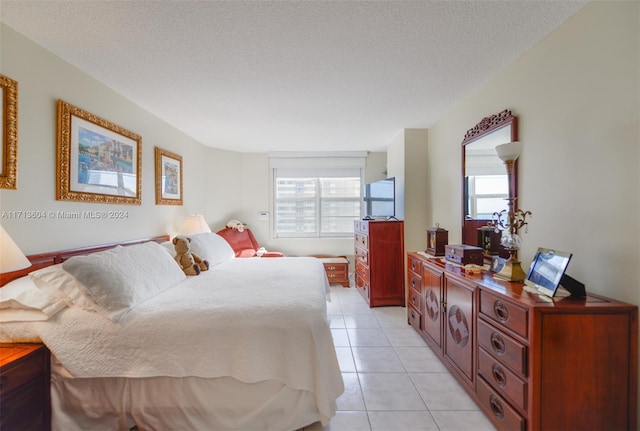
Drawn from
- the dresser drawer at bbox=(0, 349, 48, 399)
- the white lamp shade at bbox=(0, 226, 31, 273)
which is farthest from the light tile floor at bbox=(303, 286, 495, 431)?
the white lamp shade at bbox=(0, 226, 31, 273)

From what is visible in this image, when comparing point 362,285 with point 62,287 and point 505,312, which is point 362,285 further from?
point 62,287

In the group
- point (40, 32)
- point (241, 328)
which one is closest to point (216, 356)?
point (241, 328)

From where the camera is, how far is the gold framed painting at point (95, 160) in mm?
1931

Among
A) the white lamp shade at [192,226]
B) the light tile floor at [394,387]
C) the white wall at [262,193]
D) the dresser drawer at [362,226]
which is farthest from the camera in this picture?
the white wall at [262,193]

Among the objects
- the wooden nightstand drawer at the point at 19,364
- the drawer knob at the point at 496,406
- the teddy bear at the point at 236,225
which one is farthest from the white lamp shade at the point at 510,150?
the teddy bear at the point at 236,225

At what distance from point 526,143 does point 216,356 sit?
Answer: 2.38m

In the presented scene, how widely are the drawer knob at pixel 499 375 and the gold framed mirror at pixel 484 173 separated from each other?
108 cm

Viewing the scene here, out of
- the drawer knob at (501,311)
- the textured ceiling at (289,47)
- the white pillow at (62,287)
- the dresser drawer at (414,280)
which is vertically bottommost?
the dresser drawer at (414,280)

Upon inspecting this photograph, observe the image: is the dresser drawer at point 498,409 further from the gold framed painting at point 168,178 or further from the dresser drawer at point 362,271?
the gold framed painting at point 168,178

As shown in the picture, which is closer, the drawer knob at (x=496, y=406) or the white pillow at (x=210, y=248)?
the drawer knob at (x=496, y=406)

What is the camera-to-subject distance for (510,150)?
176 cm

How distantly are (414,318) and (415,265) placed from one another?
1.84 ft

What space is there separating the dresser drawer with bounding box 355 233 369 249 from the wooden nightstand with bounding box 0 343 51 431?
3.10m

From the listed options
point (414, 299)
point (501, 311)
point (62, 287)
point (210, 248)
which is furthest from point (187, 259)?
point (501, 311)
